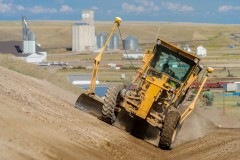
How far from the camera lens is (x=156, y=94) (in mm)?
17688

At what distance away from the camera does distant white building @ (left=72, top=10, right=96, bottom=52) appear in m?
132

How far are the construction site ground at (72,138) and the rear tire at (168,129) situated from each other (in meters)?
0.23

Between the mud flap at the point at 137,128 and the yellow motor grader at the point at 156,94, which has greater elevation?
the yellow motor grader at the point at 156,94

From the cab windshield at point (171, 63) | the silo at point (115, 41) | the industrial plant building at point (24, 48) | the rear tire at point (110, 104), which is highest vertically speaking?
the cab windshield at point (171, 63)

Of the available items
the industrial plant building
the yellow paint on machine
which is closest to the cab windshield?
the yellow paint on machine

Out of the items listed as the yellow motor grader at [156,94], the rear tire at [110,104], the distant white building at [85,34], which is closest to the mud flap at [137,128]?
the yellow motor grader at [156,94]

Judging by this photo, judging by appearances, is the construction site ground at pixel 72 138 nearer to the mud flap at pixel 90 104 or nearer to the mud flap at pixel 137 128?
the mud flap at pixel 90 104

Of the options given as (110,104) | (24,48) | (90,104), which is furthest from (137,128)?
(24,48)

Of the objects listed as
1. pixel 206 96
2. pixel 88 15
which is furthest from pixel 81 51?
pixel 206 96

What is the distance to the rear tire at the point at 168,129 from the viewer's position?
666 inches

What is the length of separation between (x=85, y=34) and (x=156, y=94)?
115 meters

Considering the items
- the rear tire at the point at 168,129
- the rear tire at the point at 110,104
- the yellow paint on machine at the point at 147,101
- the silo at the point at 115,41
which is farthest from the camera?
the silo at the point at 115,41

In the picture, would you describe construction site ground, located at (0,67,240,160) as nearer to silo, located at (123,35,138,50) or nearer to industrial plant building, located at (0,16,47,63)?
industrial plant building, located at (0,16,47,63)

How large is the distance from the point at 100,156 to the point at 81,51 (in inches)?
4868
